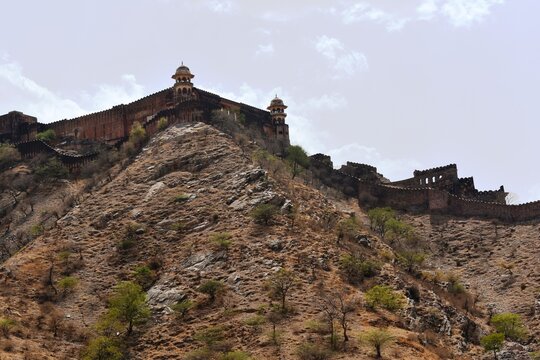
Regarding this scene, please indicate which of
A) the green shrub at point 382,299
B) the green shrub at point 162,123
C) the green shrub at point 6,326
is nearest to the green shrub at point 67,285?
the green shrub at point 6,326

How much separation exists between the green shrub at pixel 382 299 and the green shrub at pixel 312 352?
183 inches

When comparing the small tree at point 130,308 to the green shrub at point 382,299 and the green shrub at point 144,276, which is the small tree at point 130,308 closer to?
the green shrub at point 144,276

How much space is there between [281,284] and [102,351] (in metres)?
8.48

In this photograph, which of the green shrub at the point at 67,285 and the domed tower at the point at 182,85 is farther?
the domed tower at the point at 182,85

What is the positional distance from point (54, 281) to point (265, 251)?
34.3 ft

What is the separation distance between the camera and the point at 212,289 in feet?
146

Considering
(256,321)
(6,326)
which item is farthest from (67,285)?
(256,321)

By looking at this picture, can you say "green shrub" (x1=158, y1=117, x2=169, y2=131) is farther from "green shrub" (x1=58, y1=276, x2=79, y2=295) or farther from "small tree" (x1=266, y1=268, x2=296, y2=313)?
"small tree" (x1=266, y1=268, x2=296, y2=313)

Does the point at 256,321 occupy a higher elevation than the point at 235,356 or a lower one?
higher

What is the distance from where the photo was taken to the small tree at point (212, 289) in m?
44.2

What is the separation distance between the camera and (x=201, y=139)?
5991cm

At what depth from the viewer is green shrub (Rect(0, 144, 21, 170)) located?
68812mm

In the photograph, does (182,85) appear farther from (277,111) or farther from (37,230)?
(37,230)

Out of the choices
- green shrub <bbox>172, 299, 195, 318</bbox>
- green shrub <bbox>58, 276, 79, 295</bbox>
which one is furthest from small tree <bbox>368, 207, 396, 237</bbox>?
green shrub <bbox>58, 276, 79, 295</bbox>
